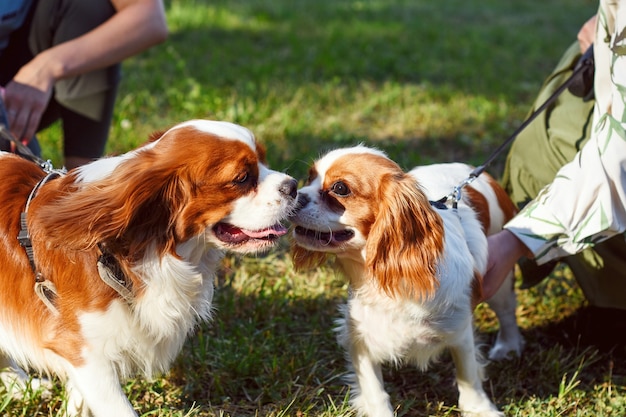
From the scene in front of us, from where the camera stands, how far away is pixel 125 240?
2070 millimetres

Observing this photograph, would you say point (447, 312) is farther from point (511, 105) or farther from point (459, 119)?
point (511, 105)

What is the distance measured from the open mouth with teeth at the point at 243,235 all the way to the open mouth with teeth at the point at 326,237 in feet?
0.63

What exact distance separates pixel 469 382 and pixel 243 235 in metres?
0.98

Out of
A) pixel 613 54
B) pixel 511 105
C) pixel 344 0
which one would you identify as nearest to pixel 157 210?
pixel 613 54

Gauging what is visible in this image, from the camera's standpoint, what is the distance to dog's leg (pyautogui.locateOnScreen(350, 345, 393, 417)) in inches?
99.7

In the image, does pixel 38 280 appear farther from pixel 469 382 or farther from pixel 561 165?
Answer: pixel 561 165

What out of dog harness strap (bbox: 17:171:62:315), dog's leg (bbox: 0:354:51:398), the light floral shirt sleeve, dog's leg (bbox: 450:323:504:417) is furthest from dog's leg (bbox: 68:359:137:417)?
the light floral shirt sleeve

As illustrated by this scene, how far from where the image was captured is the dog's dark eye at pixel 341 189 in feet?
7.68

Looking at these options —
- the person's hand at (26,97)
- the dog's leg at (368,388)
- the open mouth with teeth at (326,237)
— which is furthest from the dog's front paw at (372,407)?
the person's hand at (26,97)

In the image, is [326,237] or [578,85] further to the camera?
[578,85]

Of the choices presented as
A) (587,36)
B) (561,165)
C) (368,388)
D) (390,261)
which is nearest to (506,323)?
(561,165)

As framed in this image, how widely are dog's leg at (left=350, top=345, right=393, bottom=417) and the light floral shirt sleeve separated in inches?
26.5

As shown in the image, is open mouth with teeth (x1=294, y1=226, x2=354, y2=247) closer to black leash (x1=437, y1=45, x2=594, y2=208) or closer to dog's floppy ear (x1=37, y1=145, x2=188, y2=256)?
dog's floppy ear (x1=37, y1=145, x2=188, y2=256)

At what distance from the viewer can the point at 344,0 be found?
435 inches
